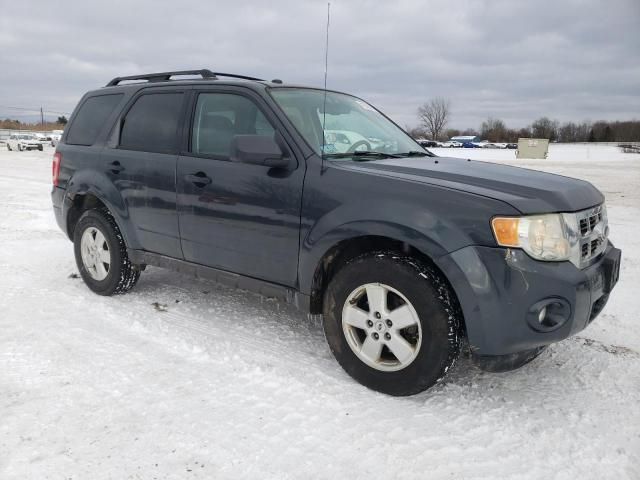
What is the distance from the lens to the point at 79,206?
4.81m

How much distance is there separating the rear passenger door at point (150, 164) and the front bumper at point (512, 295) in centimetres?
224

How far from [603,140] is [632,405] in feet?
330

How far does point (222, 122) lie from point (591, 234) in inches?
98.7

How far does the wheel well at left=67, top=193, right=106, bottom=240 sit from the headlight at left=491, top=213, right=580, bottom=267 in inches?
138

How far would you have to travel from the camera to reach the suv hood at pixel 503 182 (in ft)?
8.63

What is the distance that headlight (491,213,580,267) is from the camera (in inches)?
99.3

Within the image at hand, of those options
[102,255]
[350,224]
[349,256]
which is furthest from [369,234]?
[102,255]

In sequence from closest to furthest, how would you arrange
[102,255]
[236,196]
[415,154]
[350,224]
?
1. [350,224]
2. [236,196]
3. [415,154]
4. [102,255]

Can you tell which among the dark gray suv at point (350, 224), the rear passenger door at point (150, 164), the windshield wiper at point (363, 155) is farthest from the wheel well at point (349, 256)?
the rear passenger door at point (150, 164)

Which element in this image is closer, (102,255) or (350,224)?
(350,224)

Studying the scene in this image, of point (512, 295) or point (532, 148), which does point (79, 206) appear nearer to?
point (512, 295)

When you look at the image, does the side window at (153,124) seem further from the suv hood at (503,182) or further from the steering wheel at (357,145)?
the suv hood at (503,182)

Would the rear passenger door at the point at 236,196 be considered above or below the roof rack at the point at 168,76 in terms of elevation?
below

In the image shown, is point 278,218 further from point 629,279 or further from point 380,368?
point 629,279
